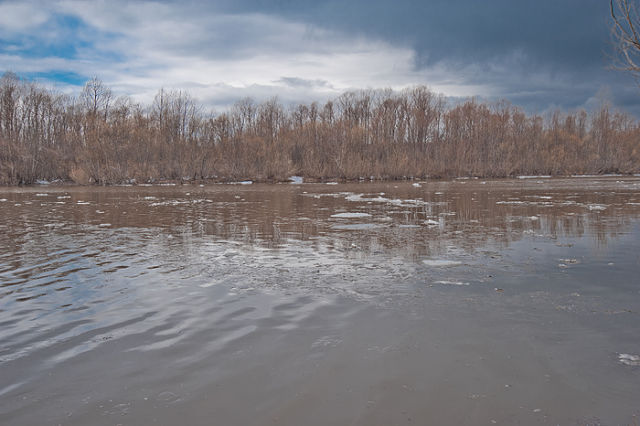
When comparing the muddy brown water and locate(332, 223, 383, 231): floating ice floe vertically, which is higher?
locate(332, 223, 383, 231): floating ice floe

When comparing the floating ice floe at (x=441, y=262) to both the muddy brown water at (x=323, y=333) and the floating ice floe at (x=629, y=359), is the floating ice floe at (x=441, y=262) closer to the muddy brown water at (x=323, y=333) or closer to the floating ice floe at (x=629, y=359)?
the muddy brown water at (x=323, y=333)

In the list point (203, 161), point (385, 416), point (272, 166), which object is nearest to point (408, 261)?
point (385, 416)

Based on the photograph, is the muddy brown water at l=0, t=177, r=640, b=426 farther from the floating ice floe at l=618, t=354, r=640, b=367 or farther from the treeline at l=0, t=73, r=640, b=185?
the treeline at l=0, t=73, r=640, b=185

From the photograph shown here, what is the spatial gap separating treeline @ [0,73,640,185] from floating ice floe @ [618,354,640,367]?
39097 mm

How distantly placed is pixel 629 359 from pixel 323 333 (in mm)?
2189

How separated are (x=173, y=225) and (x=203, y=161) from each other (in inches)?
1368

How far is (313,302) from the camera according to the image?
4.41 meters

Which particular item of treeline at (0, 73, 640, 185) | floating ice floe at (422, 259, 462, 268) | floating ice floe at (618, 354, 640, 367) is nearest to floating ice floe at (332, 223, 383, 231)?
floating ice floe at (422, 259, 462, 268)

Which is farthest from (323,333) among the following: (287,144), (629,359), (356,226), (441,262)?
(287,144)

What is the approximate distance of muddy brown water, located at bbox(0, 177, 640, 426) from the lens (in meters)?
2.51

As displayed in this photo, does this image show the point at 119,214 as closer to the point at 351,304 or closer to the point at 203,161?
the point at 351,304

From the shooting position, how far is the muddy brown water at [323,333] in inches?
98.8

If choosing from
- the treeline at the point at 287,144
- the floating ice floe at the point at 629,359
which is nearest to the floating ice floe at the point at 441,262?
the floating ice floe at the point at 629,359

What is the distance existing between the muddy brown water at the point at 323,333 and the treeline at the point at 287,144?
1402 inches
